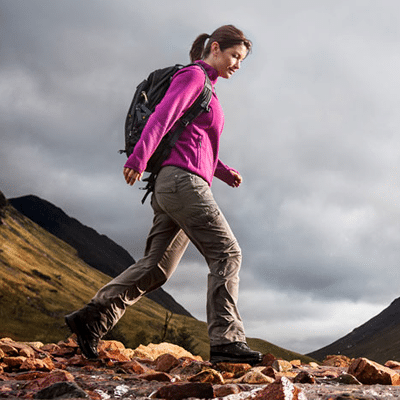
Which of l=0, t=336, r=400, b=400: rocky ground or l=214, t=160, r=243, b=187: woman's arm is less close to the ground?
l=214, t=160, r=243, b=187: woman's arm

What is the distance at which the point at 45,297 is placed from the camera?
470 ft

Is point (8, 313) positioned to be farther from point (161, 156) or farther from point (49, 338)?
point (161, 156)

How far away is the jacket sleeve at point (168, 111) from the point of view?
17.6 feet

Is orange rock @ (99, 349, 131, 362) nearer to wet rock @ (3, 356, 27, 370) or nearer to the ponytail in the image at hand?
wet rock @ (3, 356, 27, 370)

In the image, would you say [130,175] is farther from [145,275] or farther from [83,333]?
[83,333]

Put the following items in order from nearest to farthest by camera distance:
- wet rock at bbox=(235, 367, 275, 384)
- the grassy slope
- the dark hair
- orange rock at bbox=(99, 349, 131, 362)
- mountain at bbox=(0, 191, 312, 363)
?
wet rock at bbox=(235, 367, 275, 384), the dark hair, orange rock at bbox=(99, 349, 131, 362), mountain at bbox=(0, 191, 312, 363), the grassy slope

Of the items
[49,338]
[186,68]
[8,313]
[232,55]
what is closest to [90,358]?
[186,68]

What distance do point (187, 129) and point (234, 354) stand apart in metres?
2.68

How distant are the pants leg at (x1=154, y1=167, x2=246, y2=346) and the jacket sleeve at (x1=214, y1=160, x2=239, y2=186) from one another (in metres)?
1.41

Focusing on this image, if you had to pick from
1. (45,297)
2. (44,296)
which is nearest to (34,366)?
(45,297)

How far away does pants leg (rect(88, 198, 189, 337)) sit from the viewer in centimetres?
628

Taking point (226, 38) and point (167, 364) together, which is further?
point (226, 38)

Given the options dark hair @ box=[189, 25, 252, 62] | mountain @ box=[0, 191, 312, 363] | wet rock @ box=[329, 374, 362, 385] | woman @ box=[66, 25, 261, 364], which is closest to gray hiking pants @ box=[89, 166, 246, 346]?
woman @ box=[66, 25, 261, 364]

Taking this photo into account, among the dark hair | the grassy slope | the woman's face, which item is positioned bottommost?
the grassy slope
